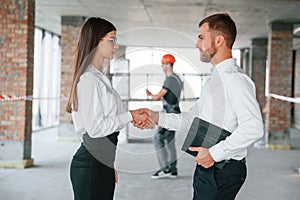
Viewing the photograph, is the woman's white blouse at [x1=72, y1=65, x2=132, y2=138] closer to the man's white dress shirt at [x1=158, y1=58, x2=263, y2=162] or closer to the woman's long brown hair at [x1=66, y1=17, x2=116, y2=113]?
the woman's long brown hair at [x1=66, y1=17, x2=116, y2=113]

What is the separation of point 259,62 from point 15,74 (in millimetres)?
9683

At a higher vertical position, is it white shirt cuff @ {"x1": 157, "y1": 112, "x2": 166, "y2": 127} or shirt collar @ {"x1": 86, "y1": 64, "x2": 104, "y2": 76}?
shirt collar @ {"x1": 86, "y1": 64, "x2": 104, "y2": 76}

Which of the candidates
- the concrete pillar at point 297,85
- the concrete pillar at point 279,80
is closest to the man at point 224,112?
the concrete pillar at point 279,80

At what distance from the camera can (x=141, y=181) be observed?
5.68 metres

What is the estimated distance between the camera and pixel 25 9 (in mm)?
6441

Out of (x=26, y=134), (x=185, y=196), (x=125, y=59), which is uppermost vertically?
(x=125, y=59)

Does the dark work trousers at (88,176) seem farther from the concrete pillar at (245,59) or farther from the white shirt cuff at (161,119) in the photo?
the concrete pillar at (245,59)

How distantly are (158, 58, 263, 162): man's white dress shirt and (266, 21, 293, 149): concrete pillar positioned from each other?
330 inches

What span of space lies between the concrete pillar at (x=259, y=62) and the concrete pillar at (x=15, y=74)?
30.5 feet

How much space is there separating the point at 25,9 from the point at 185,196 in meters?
3.53

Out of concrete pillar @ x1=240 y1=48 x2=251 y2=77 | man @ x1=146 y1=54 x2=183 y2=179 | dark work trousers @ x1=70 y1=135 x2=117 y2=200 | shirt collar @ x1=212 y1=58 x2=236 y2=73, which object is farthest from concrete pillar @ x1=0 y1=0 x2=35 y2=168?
concrete pillar @ x1=240 y1=48 x2=251 y2=77

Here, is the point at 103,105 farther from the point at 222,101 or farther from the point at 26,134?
the point at 26,134

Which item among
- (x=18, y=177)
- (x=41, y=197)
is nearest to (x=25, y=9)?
(x=18, y=177)

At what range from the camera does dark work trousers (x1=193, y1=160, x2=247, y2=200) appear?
2059 mm
